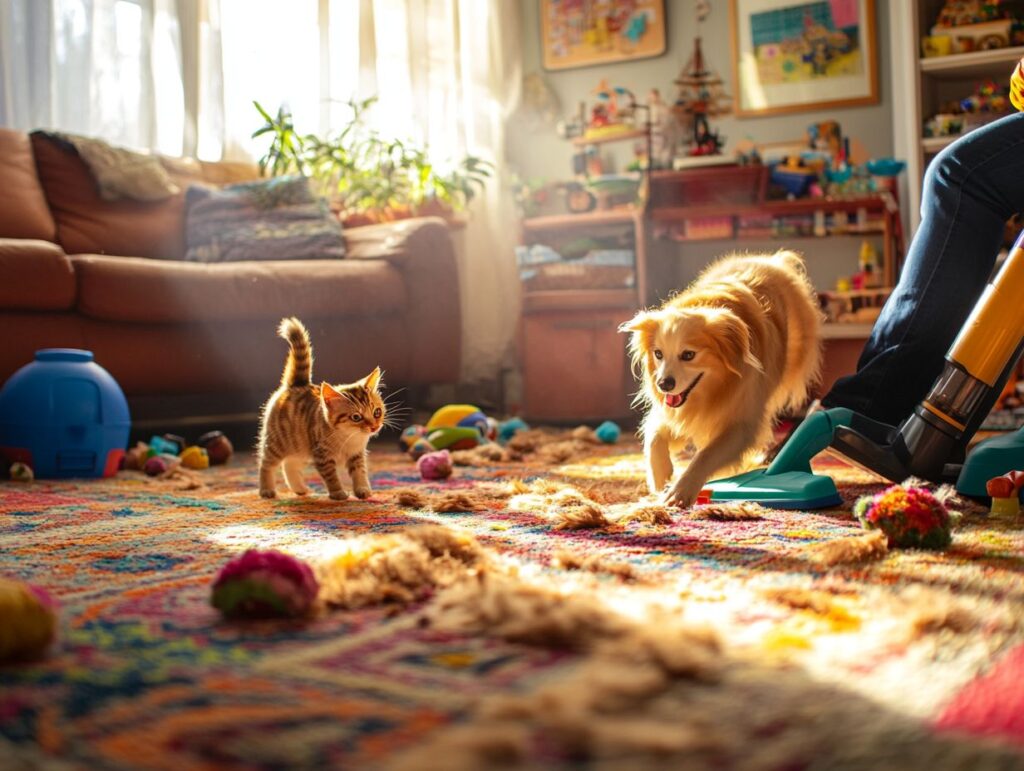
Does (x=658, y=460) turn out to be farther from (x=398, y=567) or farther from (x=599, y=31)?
(x=599, y=31)

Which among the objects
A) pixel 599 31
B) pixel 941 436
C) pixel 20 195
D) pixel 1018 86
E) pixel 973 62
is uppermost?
pixel 599 31

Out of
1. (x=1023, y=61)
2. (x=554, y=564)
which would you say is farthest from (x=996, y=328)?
(x=554, y=564)

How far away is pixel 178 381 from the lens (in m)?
3.07

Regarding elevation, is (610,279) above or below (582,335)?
above

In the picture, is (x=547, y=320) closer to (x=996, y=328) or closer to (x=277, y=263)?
(x=277, y=263)

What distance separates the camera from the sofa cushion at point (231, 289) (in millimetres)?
2893

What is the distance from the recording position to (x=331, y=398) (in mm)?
2057

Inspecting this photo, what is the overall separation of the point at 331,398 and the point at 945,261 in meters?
1.22

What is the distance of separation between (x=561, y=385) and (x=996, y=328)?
2499 millimetres

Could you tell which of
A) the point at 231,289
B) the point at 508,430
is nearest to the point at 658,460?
the point at 508,430

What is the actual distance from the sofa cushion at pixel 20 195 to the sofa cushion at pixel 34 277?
691 mm

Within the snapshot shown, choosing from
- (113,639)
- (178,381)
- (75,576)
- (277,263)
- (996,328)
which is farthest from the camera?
(277,263)

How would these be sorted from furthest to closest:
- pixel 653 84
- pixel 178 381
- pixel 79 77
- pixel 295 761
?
pixel 653 84 < pixel 79 77 < pixel 178 381 < pixel 295 761

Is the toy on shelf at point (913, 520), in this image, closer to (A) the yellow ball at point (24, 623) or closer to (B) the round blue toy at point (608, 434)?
(A) the yellow ball at point (24, 623)
